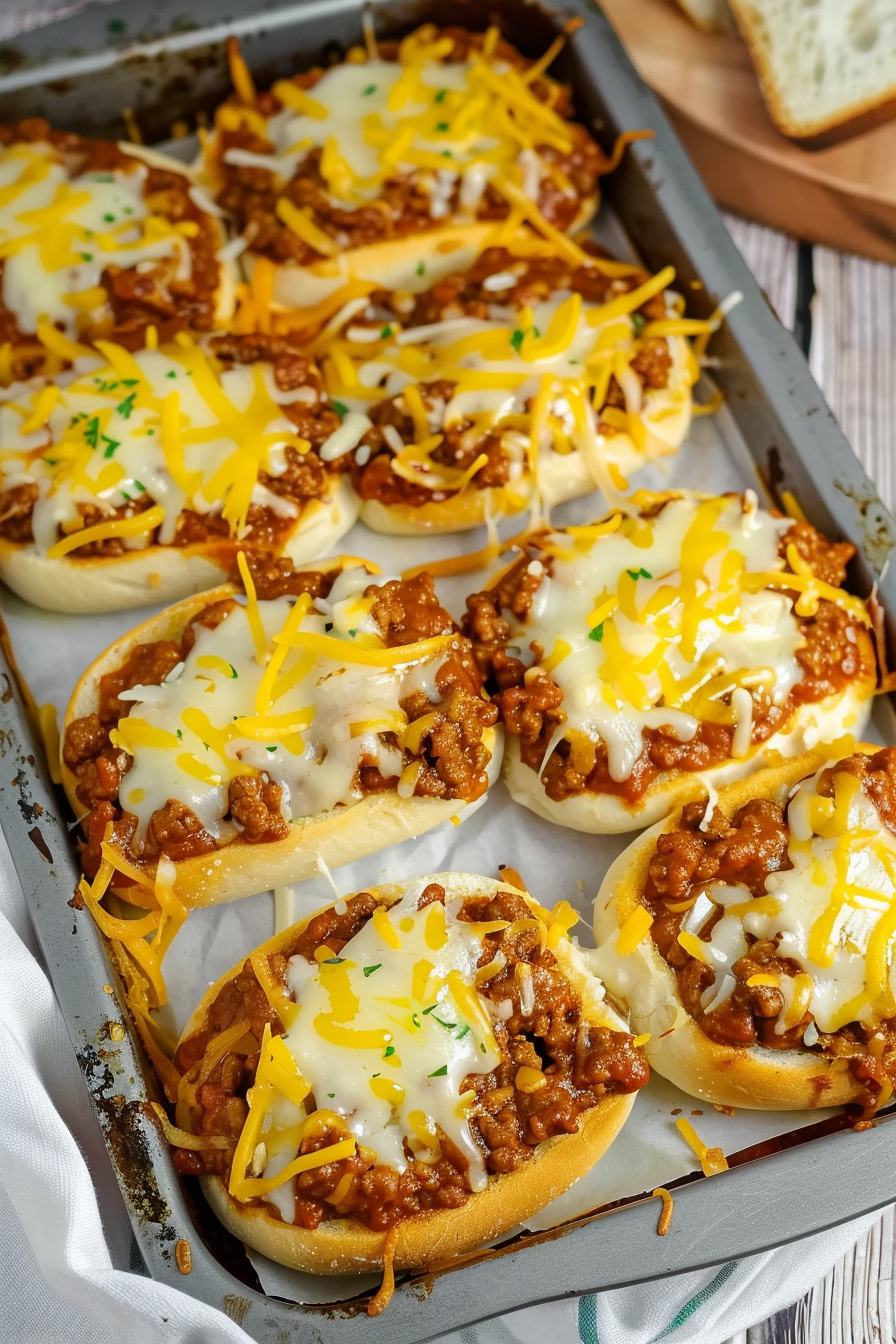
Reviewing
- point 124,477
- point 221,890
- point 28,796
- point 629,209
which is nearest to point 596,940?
point 221,890

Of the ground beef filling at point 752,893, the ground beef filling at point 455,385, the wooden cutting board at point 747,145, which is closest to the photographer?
the ground beef filling at point 752,893

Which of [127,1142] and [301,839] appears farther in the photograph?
[301,839]

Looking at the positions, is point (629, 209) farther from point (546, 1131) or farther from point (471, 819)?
point (546, 1131)

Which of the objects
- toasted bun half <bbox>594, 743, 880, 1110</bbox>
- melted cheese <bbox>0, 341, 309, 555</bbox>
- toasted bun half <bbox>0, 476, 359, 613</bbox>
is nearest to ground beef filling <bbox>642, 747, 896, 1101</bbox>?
toasted bun half <bbox>594, 743, 880, 1110</bbox>

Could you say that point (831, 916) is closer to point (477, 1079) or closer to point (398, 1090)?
point (477, 1079)

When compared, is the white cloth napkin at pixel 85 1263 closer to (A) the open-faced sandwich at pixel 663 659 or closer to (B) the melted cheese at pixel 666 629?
(A) the open-faced sandwich at pixel 663 659

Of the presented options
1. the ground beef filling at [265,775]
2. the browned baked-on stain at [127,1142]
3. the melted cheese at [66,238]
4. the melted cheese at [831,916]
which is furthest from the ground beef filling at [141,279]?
the melted cheese at [831,916]

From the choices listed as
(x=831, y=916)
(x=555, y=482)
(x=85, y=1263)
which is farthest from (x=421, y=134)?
(x=85, y=1263)
